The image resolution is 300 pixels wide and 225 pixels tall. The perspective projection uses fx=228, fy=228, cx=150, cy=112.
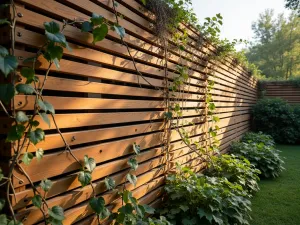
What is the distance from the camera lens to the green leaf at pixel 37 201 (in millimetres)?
1149

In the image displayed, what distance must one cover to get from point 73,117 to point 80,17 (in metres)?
0.67

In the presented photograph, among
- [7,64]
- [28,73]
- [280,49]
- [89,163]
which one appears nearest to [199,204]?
[89,163]

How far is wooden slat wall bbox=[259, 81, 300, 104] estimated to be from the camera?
28.4 ft

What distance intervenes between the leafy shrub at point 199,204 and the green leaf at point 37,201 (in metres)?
1.42

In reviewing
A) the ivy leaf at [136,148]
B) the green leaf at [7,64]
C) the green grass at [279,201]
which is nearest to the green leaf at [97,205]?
the ivy leaf at [136,148]

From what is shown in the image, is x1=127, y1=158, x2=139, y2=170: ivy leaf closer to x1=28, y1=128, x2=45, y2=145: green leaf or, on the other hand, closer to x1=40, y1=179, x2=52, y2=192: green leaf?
x1=40, y1=179, x2=52, y2=192: green leaf

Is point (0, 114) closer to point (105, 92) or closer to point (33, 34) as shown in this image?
point (33, 34)

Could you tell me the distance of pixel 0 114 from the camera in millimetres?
1185

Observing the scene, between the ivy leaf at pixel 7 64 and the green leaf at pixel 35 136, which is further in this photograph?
the green leaf at pixel 35 136

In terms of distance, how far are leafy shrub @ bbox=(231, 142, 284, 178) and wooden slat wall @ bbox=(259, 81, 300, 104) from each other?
5.02 m

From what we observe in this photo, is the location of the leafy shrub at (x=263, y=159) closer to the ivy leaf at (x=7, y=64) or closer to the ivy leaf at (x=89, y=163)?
the ivy leaf at (x=89, y=163)

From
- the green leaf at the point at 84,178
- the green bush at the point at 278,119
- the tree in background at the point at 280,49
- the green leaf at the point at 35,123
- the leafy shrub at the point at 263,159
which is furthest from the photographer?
the tree in background at the point at 280,49

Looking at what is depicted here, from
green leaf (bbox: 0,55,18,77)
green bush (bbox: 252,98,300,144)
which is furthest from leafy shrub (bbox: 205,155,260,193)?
green bush (bbox: 252,98,300,144)

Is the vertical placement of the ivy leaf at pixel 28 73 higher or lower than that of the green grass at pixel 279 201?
higher
